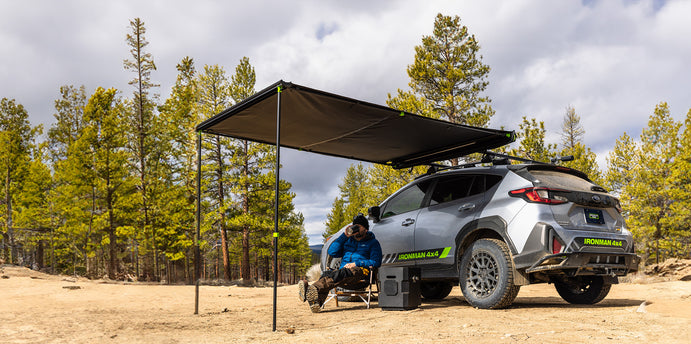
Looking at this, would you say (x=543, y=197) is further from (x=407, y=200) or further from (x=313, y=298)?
(x=313, y=298)

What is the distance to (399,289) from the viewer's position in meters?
5.86

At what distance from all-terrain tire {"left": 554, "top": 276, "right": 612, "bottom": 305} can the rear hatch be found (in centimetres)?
103

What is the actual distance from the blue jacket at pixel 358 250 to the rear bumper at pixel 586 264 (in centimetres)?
218

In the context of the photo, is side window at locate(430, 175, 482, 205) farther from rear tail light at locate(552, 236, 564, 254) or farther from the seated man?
rear tail light at locate(552, 236, 564, 254)

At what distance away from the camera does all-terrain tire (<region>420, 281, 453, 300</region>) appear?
7680mm

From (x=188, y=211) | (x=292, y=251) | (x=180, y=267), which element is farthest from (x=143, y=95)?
(x=292, y=251)

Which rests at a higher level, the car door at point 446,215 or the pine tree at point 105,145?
the pine tree at point 105,145

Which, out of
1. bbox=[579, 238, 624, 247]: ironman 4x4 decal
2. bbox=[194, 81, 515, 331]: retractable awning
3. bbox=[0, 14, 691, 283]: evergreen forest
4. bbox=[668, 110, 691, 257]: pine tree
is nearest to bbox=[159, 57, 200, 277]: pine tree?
bbox=[0, 14, 691, 283]: evergreen forest

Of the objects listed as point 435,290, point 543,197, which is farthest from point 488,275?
point 435,290

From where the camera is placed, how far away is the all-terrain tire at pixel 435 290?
302 inches

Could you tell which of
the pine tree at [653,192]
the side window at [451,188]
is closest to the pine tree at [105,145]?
the side window at [451,188]

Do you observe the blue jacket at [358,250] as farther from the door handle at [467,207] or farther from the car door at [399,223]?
the door handle at [467,207]

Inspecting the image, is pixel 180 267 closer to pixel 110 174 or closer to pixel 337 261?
pixel 110 174

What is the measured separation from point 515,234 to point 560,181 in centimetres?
91
